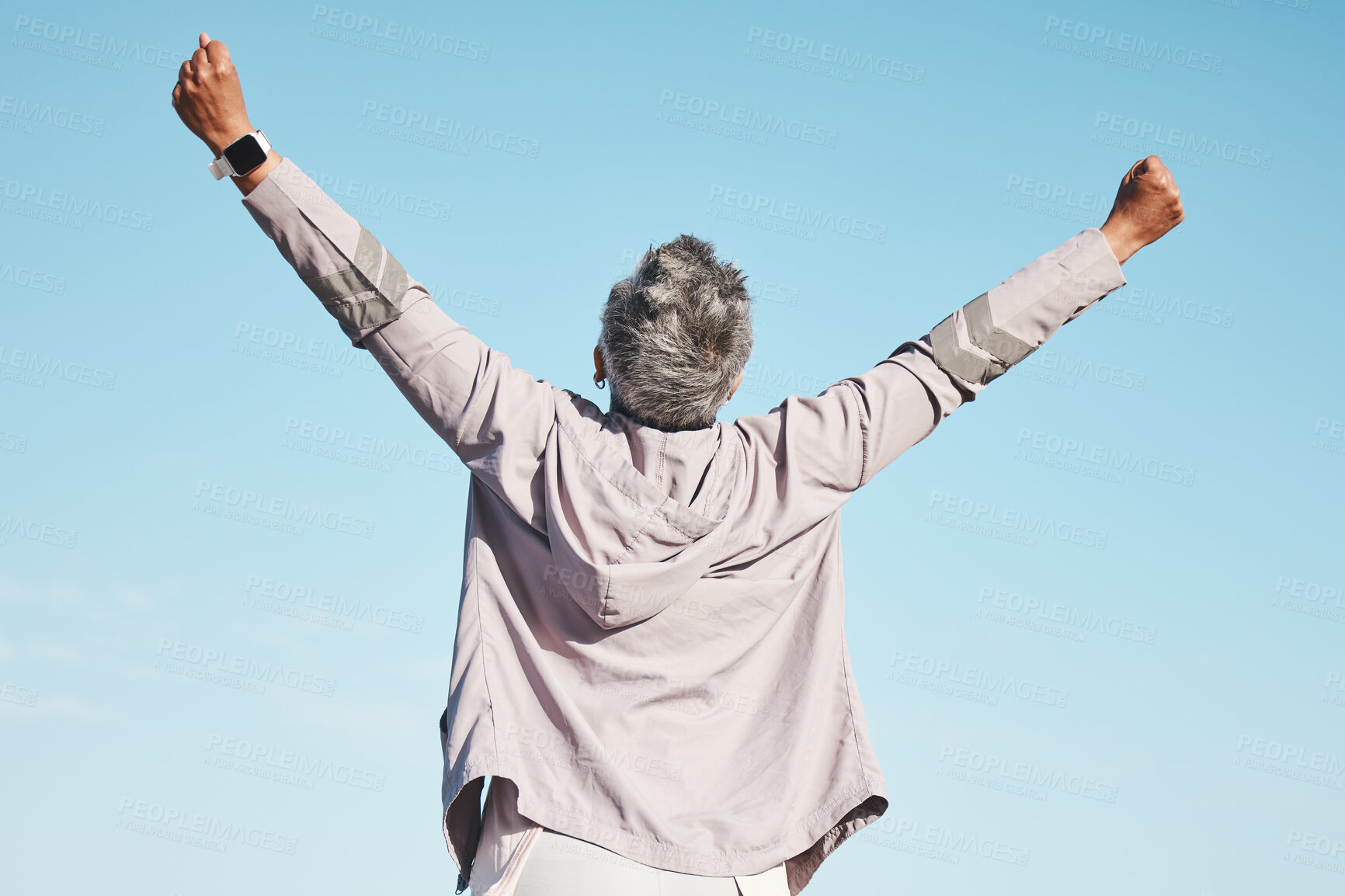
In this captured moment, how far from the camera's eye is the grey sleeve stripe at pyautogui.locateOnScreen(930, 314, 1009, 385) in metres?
2.90

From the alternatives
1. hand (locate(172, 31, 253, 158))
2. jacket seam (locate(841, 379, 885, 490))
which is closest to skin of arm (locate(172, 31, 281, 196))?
hand (locate(172, 31, 253, 158))

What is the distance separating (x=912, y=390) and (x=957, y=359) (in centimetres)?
13

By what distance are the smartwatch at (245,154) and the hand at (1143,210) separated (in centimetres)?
201

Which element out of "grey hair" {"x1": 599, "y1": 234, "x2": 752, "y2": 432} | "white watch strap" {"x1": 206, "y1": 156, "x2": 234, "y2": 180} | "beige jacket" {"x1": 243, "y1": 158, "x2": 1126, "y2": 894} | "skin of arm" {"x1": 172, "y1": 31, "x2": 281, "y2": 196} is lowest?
"beige jacket" {"x1": 243, "y1": 158, "x2": 1126, "y2": 894}

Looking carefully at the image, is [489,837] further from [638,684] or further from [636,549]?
[636,549]

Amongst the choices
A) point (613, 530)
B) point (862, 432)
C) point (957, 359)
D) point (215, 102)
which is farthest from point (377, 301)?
point (957, 359)

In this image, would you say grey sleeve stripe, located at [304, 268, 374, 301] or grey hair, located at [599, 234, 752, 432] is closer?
grey sleeve stripe, located at [304, 268, 374, 301]

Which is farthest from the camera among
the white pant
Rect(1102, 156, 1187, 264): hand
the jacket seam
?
Rect(1102, 156, 1187, 264): hand

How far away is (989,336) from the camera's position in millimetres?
2912

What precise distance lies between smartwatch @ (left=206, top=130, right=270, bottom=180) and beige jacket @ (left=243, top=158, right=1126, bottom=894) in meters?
0.05

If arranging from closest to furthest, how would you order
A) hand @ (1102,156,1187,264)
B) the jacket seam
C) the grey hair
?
the grey hair < the jacket seam < hand @ (1102,156,1187,264)

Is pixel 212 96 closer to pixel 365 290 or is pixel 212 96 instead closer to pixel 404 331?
pixel 365 290

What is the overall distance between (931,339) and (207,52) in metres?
1.74

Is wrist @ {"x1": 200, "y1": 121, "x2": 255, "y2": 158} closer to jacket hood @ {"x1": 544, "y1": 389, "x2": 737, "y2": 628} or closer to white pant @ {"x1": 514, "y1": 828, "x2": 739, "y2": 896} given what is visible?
jacket hood @ {"x1": 544, "y1": 389, "x2": 737, "y2": 628}
